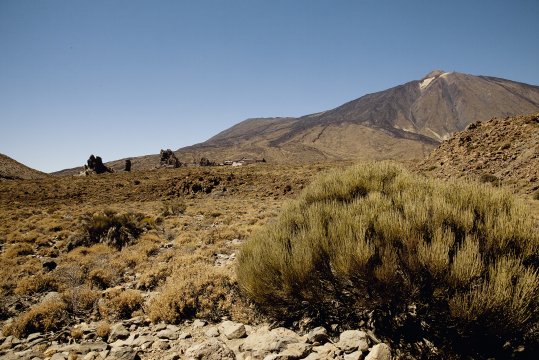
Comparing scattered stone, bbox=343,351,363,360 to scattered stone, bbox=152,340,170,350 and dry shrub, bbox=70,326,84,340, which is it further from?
dry shrub, bbox=70,326,84,340

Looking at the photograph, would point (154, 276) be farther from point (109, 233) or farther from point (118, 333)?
point (109, 233)

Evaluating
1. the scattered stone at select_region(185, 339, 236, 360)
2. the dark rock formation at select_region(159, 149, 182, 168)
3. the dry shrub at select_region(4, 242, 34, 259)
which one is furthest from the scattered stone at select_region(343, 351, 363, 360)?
the dark rock formation at select_region(159, 149, 182, 168)

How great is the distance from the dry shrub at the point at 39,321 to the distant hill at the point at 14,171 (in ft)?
138

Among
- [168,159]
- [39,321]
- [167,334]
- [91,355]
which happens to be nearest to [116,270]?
[39,321]

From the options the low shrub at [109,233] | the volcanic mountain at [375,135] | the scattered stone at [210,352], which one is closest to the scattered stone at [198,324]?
the scattered stone at [210,352]

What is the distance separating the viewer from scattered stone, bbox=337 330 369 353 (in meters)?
3.12

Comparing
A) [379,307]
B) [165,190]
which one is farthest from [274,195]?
[379,307]

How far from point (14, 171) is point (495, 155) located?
52.3m

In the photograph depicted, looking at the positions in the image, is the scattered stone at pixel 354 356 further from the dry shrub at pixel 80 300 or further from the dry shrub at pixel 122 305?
the dry shrub at pixel 80 300

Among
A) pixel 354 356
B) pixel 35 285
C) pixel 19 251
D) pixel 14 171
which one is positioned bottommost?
pixel 354 356

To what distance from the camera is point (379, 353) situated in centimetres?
288

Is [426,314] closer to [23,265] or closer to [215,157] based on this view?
[23,265]

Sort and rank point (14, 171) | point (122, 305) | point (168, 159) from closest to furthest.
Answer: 1. point (122, 305)
2. point (14, 171)
3. point (168, 159)

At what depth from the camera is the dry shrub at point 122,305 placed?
519 cm
